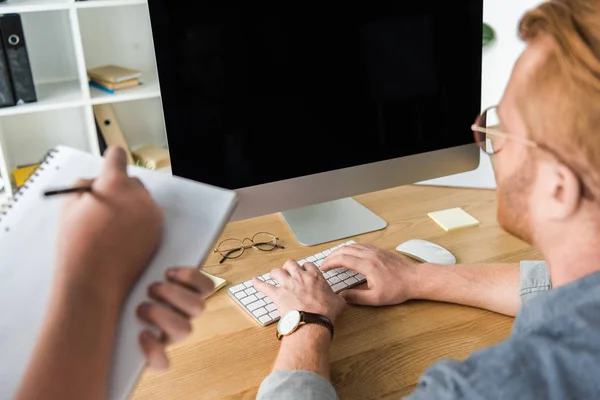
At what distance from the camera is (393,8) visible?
111cm

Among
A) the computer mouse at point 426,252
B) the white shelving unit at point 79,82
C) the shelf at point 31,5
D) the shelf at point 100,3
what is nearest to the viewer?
the computer mouse at point 426,252

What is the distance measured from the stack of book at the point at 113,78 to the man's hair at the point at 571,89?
1935 millimetres

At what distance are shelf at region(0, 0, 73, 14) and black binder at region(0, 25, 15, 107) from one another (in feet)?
0.42

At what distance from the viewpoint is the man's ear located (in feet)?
2.19

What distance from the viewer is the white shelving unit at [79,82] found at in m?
2.29

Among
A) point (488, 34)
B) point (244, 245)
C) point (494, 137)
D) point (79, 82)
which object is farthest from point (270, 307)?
point (79, 82)

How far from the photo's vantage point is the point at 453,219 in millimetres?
1251

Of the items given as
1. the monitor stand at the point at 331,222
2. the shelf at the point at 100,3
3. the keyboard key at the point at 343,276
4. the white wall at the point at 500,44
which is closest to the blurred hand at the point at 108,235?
the keyboard key at the point at 343,276

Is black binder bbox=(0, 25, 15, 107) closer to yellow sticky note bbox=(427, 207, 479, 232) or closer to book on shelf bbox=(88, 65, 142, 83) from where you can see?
book on shelf bbox=(88, 65, 142, 83)

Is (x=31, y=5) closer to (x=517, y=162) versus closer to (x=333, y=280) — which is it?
(x=333, y=280)

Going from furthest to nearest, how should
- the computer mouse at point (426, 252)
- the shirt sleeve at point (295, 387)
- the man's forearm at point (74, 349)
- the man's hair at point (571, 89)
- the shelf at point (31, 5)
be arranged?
the shelf at point (31, 5) < the computer mouse at point (426, 252) < the shirt sleeve at point (295, 387) < the man's hair at point (571, 89) < the man's forearm at point (74, 349)

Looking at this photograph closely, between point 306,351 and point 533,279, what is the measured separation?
425mm

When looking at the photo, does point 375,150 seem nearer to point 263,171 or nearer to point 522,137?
point 263,171

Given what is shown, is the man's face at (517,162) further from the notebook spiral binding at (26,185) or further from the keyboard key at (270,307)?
the notebook spiral binding at (26,185)
